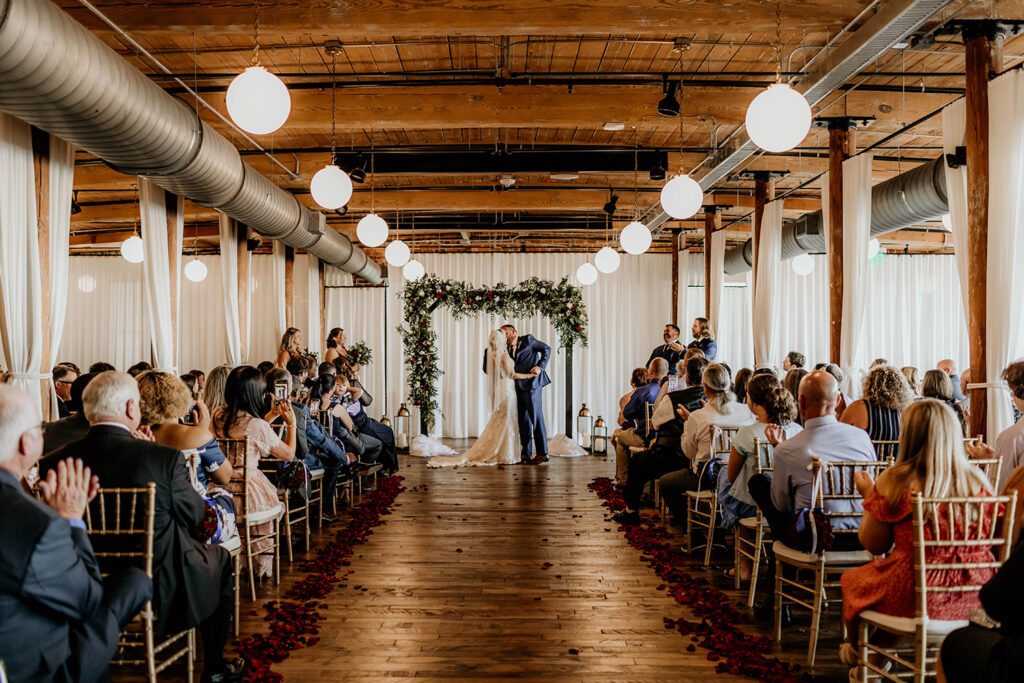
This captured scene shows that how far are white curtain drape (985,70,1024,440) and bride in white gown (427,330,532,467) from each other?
6274mm

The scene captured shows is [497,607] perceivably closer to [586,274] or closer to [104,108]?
[104,108]

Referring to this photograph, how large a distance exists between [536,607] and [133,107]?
144 inches

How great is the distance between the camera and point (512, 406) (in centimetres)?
1073

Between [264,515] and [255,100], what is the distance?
7.77 ft

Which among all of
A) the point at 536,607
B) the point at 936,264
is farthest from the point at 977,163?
the point at 936,264

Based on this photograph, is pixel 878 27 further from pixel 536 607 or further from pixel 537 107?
pixel 536 607

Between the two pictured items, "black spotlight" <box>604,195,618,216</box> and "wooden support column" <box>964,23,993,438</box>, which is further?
"black spotlight" <box>604,195,618,216</box>

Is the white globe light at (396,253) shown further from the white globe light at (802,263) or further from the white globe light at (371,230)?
the white globe light at (802,263)

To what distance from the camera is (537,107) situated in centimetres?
742

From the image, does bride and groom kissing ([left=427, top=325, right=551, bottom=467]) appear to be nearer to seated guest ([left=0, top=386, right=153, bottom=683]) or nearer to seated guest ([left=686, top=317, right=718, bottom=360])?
seated guest ([left=686, top=317, right=718, bottom=360])

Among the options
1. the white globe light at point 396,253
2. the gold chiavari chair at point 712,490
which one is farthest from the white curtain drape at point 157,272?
the gold chiavari chair at point 712,490

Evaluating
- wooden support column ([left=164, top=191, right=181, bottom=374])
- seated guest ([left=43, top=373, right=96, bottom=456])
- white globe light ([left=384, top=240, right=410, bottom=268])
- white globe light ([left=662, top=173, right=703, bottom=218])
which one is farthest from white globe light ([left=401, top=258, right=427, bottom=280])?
seated guest ([left=43, top=373, right=96, bottom=456])

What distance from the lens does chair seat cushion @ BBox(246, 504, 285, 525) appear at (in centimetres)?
469

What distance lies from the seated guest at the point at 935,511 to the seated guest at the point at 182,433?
2932mm
